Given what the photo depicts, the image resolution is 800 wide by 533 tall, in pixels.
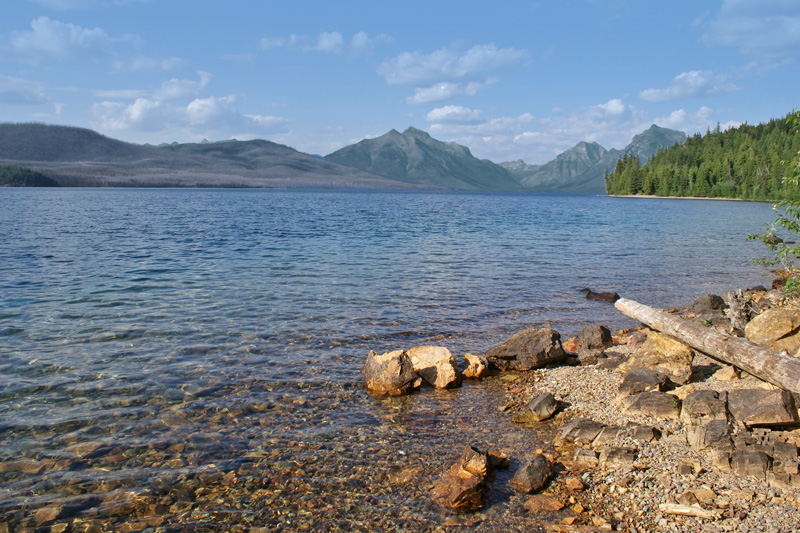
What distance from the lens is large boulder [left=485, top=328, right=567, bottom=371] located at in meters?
12.1

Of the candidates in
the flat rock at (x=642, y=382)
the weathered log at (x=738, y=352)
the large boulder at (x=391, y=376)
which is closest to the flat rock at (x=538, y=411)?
the flat rock at (x=642, y=382)

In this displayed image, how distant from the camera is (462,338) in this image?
14.5 metres

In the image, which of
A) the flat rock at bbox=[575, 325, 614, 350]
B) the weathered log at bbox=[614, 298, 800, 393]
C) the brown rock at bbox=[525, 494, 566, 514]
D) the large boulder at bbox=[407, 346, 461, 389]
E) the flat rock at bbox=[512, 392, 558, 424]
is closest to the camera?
the brown rock at bbox=[525, 494, 566, 514]

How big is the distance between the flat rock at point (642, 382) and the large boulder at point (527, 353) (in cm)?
239

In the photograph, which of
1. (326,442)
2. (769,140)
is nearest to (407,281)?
(326,442)

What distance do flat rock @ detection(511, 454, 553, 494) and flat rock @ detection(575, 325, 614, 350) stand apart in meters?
6.98

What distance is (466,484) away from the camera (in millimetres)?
6766

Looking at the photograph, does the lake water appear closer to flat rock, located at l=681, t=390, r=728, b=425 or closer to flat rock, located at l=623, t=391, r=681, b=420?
flat rock, located at l=623, t=391, r=681, b=420

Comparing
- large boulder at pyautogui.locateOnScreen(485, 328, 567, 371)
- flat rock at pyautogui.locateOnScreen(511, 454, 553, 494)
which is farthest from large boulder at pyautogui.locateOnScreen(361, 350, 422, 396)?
flat rock at pyautogui.locateOnScreen(511, 454, 553, 494)

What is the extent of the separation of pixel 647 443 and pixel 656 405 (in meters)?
1.24

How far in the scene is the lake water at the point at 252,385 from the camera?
22.1ft

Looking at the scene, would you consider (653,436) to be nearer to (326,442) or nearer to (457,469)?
(457,469)

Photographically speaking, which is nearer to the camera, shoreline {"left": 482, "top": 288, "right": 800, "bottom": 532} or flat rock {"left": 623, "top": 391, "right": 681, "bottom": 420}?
shoreline {"left": 482, "top": 288, "right": 800, "bottom": 532}

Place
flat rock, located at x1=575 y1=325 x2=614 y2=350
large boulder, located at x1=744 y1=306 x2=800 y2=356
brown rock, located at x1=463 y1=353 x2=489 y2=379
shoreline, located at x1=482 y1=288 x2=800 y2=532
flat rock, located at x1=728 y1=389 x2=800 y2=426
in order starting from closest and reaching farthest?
shoreline, located at x1=482 y1=288 x2=800 y2=532 < flat rock, located at x1=728 y1=389 x2=800 y2=426 < large boulder, located at x1=744 y1=306 x2=800 y2=356 < brown rock, located at x1=463 y1=353 x2=489 y2=379 < flat rock, located at x1=575 y1=325 x2=614 y2=350
